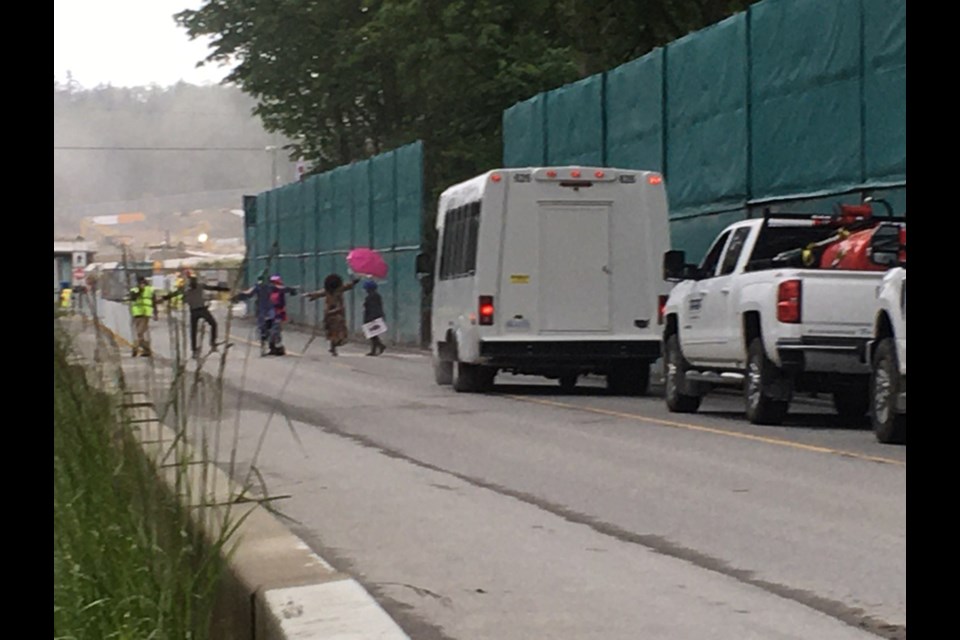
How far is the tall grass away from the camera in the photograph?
6.04 m

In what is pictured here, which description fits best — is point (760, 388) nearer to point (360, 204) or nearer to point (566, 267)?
point (566, 267)

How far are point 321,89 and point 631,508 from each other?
164 feet

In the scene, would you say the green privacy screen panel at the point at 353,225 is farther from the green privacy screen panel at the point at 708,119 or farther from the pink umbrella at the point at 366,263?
the green privacy screen panel at the point at 708,119

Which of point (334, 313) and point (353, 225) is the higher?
point (353, 225)

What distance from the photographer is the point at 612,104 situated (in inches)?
1339

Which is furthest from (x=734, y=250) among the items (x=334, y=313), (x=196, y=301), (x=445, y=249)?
(x=334, y=313)

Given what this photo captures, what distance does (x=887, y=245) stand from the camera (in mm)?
16734

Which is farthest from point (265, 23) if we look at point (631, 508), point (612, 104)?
point (631, 508)

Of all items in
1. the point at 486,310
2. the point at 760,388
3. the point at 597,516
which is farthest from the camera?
the point at 486,310

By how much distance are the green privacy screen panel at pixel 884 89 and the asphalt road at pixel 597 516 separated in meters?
3.18

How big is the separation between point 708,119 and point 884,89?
6.16 m

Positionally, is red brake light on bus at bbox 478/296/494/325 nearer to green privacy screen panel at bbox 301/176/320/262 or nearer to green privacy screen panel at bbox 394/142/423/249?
green privacy screen panel at bbox 394/142/423/249

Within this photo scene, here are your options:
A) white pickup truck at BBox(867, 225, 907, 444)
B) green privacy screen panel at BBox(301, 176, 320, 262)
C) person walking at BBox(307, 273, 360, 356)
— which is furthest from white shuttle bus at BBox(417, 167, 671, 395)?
green privacy screen panel at BBox(301, 176, 320, 262)

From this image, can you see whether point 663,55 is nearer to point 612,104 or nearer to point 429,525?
point 612,104
